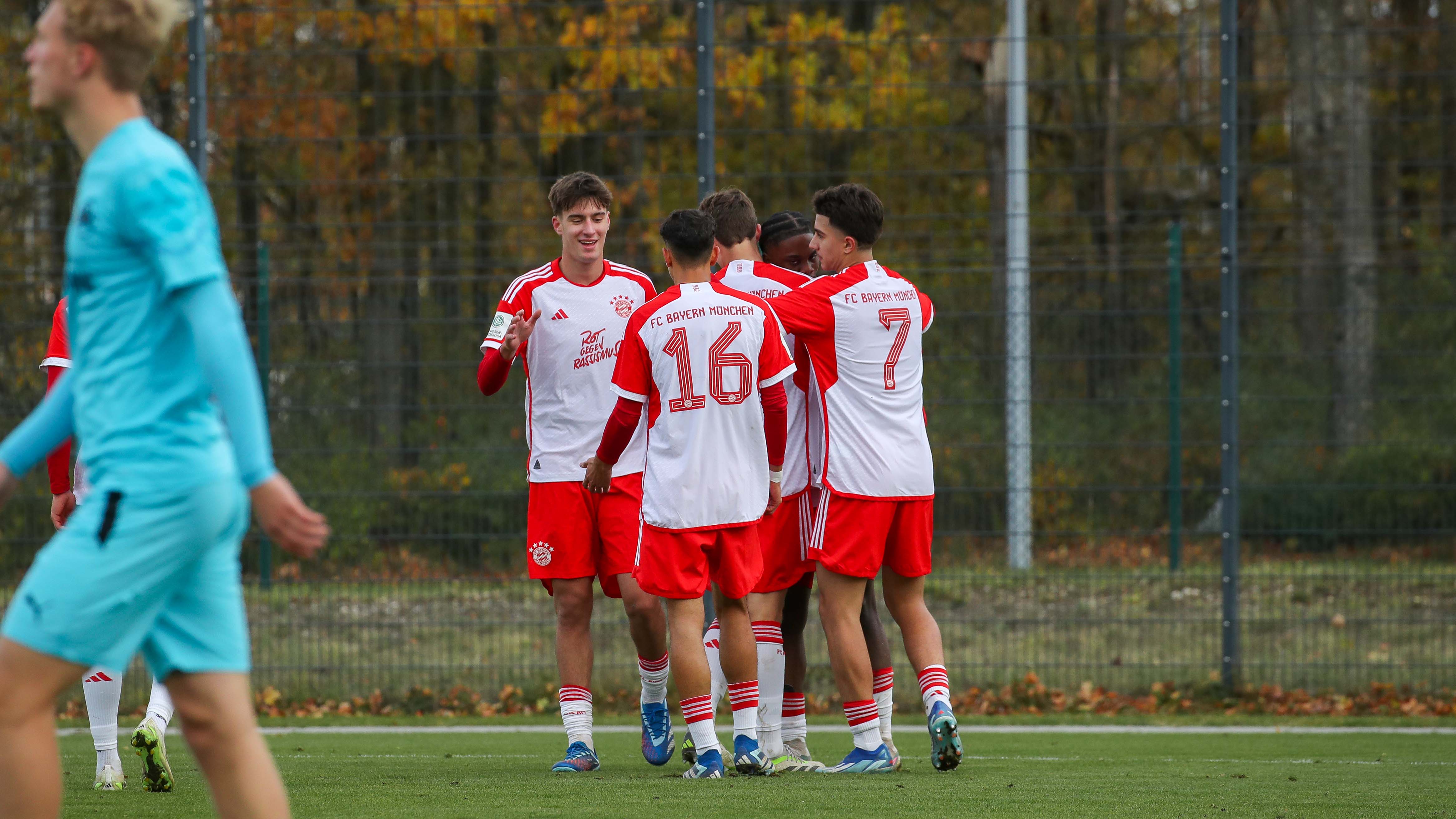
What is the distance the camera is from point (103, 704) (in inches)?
234

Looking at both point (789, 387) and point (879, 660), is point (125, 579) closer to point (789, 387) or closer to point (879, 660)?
point (789, 387)

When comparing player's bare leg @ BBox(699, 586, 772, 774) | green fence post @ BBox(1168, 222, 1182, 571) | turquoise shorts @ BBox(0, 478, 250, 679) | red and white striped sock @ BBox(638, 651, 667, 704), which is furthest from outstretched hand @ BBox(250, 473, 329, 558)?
green fence post @ BBox(1168, 222, 1182, 571)

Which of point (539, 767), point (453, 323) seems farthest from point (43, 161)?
point (539, 767)

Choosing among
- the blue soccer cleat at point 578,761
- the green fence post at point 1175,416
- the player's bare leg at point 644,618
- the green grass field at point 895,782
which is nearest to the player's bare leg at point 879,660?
the green grass field at point 895,782

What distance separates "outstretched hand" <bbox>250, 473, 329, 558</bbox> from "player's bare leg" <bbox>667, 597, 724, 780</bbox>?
3039 millimetres

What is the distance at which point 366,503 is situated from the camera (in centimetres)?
915

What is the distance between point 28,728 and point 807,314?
3733mm

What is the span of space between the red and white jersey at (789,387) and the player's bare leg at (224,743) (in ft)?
12.0

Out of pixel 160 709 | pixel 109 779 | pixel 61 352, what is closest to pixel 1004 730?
pixel 160 709

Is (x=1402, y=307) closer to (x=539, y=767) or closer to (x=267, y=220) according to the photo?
(x=539, y=767)

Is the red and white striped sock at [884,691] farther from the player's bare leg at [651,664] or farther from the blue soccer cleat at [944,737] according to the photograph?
the player's bare leg at [651,664]

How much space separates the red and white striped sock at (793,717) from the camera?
21.8 ft

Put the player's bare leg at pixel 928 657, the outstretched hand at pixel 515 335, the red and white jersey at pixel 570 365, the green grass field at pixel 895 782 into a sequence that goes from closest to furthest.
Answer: the green grass field at pixel 895 782, the player's bare leg at pixel 928 657, the outstretched hand at pixel 515 335, the red and white jersey at pixel 570 365

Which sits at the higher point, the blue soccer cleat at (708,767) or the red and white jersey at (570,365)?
the red and white jersey at (570,365)
